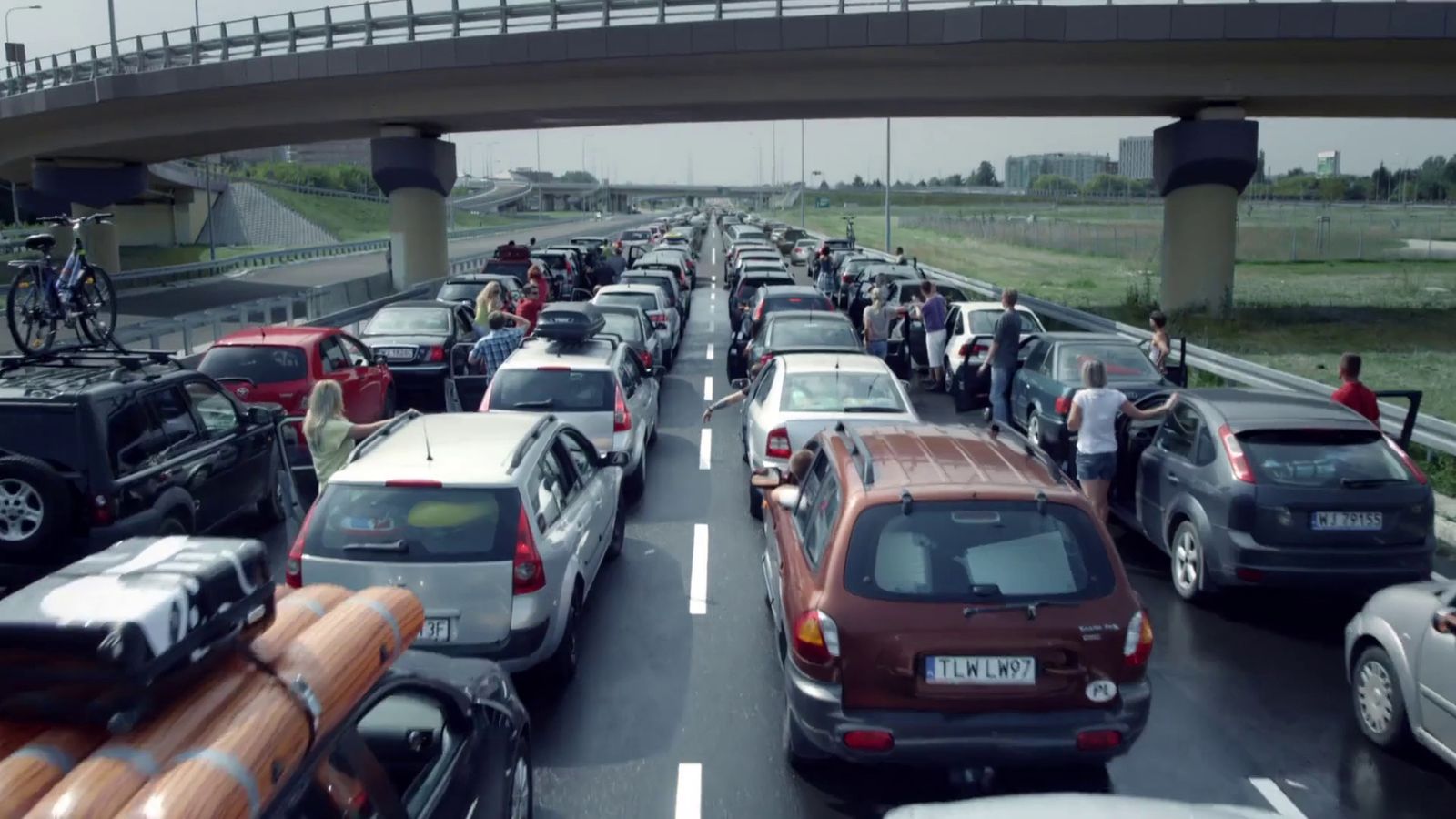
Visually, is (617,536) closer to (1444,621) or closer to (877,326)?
(1444,621)

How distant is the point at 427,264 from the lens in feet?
124

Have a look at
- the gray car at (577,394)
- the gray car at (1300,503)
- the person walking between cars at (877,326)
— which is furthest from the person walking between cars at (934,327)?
the gray car at (1300,503)

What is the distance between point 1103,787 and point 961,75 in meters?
23.9

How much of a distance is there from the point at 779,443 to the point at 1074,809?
774cm

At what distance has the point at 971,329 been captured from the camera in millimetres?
19000

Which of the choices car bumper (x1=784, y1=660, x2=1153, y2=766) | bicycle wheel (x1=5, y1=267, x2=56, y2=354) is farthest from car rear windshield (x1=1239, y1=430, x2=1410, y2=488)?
bicycle wheel (x1=5, y1=267, x2=56, y2=354)

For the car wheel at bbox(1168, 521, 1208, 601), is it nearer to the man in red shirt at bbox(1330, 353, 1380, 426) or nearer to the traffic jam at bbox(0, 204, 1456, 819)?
the traffic jam at bbox(0, 204, 1456, 819)

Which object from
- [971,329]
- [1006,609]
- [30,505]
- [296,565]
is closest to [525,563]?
[296,565]

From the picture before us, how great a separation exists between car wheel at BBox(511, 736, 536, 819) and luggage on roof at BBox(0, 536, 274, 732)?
2011 mm

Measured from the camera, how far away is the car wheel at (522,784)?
17.7 ft

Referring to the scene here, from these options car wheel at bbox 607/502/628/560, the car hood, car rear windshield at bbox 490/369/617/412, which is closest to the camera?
the car hood

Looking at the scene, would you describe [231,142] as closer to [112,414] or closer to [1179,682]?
[112,414]

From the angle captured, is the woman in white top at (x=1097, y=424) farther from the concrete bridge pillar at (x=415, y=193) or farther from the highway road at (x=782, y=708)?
the concrete bridge pillar at (x=415, y=193)

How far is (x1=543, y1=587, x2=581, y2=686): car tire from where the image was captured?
299 inches
